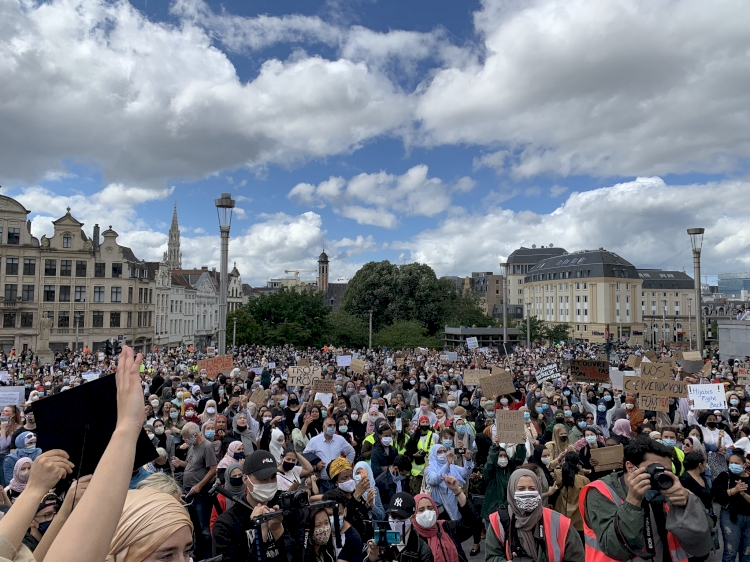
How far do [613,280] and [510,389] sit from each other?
296 feet

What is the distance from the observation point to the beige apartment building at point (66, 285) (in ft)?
163

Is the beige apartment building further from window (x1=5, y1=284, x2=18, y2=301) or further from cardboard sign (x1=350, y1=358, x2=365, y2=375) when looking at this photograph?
cardboard sign (x1=350, y1=358, x2=365, y2=375)

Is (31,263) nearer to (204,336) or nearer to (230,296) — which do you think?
(204,336)

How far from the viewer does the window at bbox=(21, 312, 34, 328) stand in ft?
165

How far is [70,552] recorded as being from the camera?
130cm

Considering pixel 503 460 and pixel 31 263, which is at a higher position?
pixel 31 263

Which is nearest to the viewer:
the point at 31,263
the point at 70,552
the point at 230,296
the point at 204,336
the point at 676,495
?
the point at 70,552

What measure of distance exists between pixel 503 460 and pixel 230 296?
99.2 metres

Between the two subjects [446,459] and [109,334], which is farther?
[109,334]

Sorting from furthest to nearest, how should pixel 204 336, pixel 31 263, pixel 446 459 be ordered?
pixel 204 336
pixel 31 263
pixel 446 459

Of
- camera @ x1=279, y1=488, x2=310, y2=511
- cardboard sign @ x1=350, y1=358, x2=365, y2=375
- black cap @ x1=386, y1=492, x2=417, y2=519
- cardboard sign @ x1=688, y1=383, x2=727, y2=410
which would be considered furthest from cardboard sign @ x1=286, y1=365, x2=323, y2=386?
camera @ x1=279, y1=488, x2=310, y2=511

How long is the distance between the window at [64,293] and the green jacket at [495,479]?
54486 millimetres

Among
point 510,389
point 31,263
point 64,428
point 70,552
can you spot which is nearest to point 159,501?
point 70,552

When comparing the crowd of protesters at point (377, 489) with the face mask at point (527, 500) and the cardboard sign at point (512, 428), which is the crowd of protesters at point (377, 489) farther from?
the cardboard sign at point (512, 428)
